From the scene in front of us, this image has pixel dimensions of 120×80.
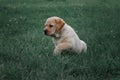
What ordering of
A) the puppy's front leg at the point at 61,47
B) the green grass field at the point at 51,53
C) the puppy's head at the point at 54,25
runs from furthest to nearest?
1. the puppy's head at the point at 54,25
2. the puppy's front leg at the point at 61,47
3. the green grass field at the point at 51,53

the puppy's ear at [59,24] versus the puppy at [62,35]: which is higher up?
the puppy's ear at [59,24]

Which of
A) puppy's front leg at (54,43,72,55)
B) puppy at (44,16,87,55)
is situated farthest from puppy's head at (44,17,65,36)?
puppy's front leg at (54,43,72,55)

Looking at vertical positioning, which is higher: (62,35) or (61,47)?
(62,35)

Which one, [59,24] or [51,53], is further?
[59,24]

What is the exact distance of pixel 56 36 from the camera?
29.6 ft

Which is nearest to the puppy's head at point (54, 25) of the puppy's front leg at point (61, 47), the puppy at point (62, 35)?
the puppy at point (62, 35)

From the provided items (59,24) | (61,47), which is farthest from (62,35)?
(61,47)

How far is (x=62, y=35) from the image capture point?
8938mm

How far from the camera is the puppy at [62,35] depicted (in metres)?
8.69

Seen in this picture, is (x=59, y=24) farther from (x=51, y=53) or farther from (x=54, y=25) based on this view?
(x=51, y=53)

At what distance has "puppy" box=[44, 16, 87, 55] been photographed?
869 centimetres

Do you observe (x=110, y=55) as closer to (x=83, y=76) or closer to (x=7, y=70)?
(x=83, y=76)

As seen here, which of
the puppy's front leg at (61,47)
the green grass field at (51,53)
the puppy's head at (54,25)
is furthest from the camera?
the puppy's head at (54,25)

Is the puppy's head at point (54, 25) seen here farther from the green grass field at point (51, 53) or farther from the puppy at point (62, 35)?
the green grass field at point (51, 53)
